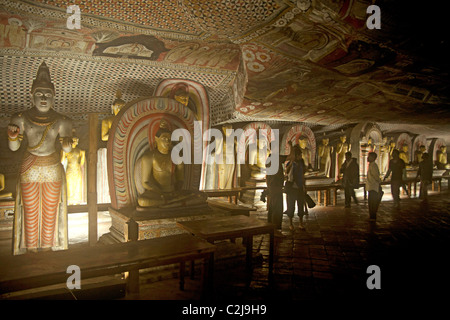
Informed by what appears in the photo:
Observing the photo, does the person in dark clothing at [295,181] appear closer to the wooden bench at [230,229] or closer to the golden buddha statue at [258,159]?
the wooden bench at [230,229]

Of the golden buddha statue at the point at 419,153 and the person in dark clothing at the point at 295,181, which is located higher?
the golden buddha statue at the point at 419,153

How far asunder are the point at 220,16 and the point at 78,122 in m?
4.81

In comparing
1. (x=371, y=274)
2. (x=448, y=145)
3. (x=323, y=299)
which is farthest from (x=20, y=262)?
(x=448, y=145)

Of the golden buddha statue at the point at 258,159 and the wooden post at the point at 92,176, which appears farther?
A: the golden buddha statue at the point at 258,159

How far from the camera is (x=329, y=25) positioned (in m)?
4.95

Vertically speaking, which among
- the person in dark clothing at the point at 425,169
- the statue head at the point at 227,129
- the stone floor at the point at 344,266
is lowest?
the stone floor at the point at 344,266

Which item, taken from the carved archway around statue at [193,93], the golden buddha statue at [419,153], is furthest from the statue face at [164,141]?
the golden buddha statue at [419,153]

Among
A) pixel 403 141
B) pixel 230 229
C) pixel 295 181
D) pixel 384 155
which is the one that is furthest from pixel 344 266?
pixel 403 141

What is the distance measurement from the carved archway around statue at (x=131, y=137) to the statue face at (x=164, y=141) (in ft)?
0.85

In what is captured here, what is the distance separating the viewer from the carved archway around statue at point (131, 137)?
4641 millimetres

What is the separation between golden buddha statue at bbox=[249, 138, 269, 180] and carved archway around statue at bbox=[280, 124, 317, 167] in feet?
2.24

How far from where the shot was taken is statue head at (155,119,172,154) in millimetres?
4879

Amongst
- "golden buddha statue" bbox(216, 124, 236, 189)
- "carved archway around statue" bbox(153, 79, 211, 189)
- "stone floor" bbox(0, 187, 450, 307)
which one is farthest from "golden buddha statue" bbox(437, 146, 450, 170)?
"carved archway around statue" bbox(153, 79, 211, 189)

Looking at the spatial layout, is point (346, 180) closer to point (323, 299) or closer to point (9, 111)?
point (323, 299)
